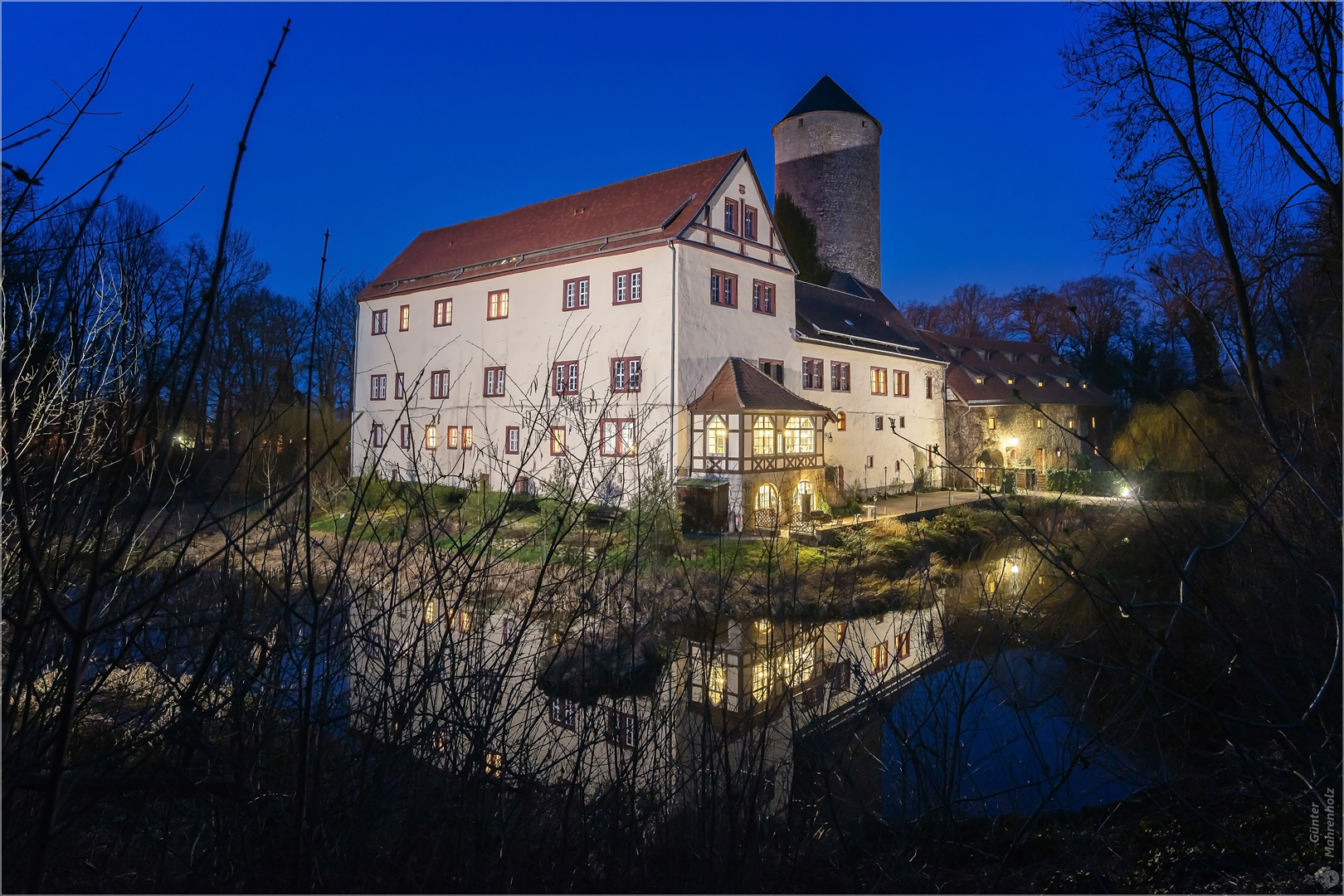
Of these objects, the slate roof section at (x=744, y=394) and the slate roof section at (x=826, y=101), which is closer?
the slate roof section at (x=744, y=394)

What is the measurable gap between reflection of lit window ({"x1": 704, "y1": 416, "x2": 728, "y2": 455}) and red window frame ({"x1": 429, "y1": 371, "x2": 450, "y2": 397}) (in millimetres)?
8217

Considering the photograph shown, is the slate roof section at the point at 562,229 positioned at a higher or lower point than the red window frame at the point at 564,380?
higher

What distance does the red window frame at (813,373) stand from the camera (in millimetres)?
22141

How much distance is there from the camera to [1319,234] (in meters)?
6.26

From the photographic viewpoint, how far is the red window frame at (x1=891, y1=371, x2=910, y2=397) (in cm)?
2598

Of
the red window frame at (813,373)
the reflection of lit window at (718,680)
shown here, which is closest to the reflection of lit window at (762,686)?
the reflection of lit window at (718,680)

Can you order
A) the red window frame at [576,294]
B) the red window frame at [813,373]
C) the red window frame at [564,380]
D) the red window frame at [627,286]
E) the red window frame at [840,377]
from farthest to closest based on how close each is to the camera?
1. the red window frame at [840,377]
2. the red window frame at [813,373]
3. the red window frame at [576,294]
4. the red window frame at [627,286]
5. the red window frame at [564,380]

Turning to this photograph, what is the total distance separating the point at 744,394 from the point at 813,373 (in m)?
4.57

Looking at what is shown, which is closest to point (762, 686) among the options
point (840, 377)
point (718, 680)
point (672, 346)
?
point (718, 680)

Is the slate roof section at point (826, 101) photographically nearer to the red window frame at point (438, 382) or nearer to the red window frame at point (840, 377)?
the red window frame at point (840, 377)

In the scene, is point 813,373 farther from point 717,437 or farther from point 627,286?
point 627,286

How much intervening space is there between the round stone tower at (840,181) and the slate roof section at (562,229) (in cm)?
1474

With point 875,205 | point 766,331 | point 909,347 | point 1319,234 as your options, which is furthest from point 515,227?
point 1319,234

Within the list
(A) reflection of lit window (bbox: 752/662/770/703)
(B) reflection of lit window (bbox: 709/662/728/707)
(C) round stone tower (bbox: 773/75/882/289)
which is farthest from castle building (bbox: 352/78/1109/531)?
(B) reflection of lit window (bbox: 709/662/728/707)
